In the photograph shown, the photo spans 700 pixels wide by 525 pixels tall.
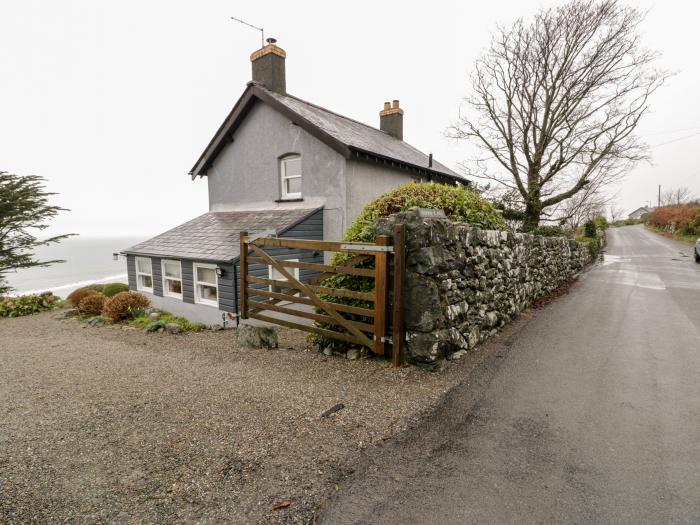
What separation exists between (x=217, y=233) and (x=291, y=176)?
11.4 feet

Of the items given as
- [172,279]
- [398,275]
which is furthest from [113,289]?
[398,275]

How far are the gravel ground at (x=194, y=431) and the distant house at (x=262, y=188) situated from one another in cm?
541

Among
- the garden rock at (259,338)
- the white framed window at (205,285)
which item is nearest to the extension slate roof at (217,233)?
the white framed window at (205,285)

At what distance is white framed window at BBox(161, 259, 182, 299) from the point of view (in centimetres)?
1300

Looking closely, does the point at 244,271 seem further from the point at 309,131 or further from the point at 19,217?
the point at 19,217

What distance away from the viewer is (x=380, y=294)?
16.8ft

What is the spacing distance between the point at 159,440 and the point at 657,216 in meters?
62.1

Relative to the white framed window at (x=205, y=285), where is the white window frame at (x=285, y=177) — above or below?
above

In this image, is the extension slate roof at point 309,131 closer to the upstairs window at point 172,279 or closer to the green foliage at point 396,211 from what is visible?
the upstairs window at point 172,279

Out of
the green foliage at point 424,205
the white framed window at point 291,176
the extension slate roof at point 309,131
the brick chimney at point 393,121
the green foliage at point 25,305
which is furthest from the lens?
the brick chimney at point 393,121

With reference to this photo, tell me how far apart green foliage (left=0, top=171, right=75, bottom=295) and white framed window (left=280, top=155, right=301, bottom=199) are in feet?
47.9

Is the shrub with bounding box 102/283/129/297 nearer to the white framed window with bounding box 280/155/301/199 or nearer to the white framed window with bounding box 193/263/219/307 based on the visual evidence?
the white framed window with bounding box 193/263/219/307

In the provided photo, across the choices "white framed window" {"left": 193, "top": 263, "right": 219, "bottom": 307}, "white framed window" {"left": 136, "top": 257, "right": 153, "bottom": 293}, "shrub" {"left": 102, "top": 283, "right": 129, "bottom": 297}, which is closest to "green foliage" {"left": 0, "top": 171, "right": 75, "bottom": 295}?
"shrub" {"left": 102, "top": 283, "right": 129, "bottom": 297}

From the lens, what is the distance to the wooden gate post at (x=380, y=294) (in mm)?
5090
